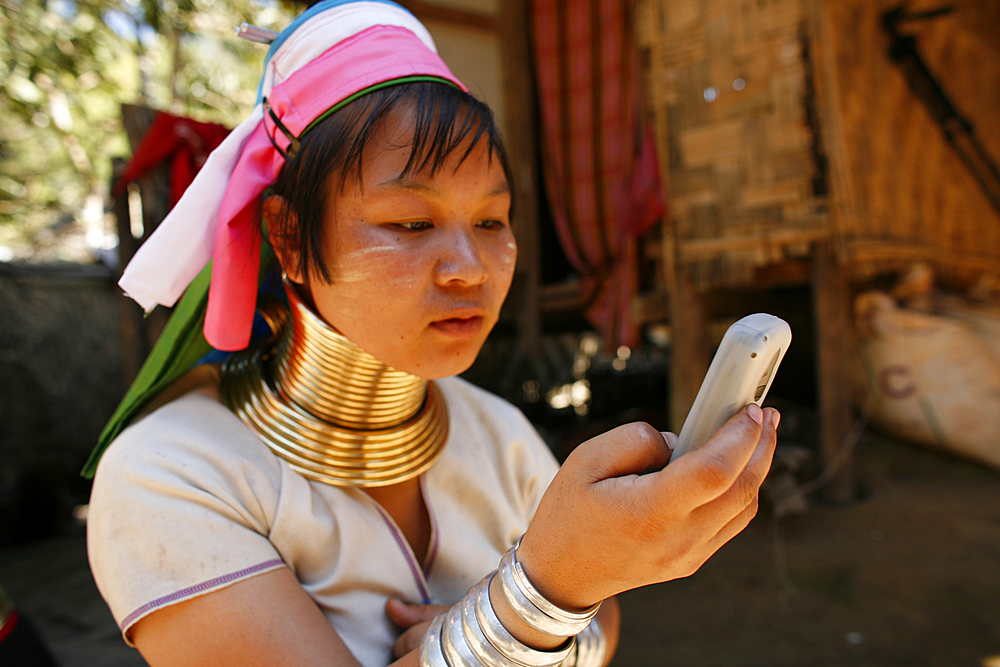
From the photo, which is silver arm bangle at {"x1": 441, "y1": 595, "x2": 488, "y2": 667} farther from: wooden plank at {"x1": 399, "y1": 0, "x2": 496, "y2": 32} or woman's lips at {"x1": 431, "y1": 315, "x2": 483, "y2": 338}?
wooden plank at {"x1": 399, "y1": 0, "x2": 496, "y2": 32}

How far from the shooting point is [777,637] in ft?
8.56

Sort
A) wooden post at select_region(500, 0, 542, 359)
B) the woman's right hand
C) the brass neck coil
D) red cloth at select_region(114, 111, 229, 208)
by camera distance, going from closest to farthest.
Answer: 1. the woman's right hand
2. the brass neck coil
3. red cloth at select_region(114, 111, 229, 208)
4. wooden post at select_region(500, 0, 542, 359)

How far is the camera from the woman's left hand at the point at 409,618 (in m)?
1.10

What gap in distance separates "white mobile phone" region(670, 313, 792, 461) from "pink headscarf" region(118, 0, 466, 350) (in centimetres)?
80

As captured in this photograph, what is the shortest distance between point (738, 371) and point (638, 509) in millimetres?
201

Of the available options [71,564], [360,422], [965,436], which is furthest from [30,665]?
[965,436]

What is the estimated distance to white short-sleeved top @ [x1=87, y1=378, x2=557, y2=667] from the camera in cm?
→ 98

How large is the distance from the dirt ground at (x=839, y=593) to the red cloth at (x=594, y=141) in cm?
162

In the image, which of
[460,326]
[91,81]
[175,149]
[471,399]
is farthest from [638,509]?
[91,81]

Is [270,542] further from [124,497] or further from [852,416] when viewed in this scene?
[852,416]

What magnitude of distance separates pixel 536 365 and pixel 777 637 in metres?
2.55

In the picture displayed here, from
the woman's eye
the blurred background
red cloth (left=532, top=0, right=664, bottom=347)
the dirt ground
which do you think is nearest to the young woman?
the woman's eye

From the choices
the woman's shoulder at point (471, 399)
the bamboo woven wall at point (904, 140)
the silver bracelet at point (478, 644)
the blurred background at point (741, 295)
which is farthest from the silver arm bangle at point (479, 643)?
the bamboo woven wall at point (904, 140)

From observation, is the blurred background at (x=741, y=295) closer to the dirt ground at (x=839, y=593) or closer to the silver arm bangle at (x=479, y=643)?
the dirt ground at (x=839, y=593)
